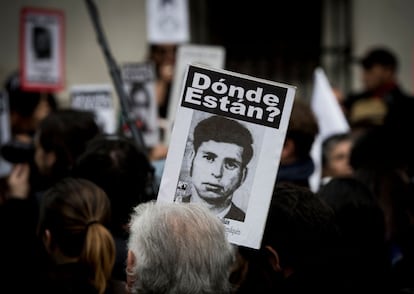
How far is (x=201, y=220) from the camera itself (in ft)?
10.1

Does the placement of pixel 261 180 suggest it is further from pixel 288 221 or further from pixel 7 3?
pixel 7 3

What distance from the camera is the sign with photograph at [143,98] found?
742 centimetres

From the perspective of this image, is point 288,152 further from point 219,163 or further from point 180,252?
point 180,252

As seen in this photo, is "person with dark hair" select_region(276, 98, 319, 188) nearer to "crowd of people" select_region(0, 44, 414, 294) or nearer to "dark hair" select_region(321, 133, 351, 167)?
"crowd of people" select_region(0, 44, 414, 294)

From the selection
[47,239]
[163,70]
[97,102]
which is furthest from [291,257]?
[163,70]

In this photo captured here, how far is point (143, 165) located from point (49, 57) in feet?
11.1

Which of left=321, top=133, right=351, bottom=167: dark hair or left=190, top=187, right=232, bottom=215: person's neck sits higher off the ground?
left=190, top=187, right=232, bottom=215: person's neck

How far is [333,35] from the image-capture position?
12.1m

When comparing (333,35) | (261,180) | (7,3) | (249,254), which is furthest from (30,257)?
(333,35)

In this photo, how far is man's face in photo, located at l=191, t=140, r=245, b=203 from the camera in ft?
11.2

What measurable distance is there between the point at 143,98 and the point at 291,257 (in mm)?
3994

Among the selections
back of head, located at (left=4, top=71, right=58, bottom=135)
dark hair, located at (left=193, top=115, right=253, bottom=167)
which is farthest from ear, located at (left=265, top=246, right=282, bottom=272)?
back of head, located at (left=4, top=71, right=58, bottom=135)

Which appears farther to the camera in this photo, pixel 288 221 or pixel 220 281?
pixel 288 221

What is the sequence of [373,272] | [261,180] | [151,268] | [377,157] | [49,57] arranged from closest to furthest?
[151,268] < [261,180] < [373,272] < [377,157] < [49,57]
